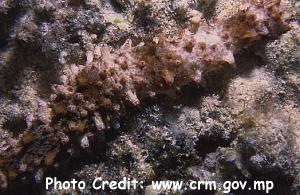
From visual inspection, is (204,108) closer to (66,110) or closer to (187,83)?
(187,83)

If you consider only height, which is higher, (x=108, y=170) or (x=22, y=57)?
(x=22, y=57)

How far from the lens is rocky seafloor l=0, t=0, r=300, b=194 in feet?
10.00

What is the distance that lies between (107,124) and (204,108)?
0.85m

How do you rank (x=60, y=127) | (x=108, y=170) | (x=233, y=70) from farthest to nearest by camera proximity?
1. (x=233, y=70)
2. (x=108, y=170)
3. (x=60, y=127)

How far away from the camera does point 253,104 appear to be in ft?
10.8

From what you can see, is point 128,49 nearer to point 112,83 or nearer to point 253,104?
point 112,83

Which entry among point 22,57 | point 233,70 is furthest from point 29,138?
point 233,70

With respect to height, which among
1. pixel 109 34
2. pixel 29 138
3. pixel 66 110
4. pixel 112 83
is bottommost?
pixel 29 138

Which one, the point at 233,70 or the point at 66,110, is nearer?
the point at 66,110

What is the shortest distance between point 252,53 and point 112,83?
134cm

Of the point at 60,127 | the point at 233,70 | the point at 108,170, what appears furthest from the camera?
the point at 233,70

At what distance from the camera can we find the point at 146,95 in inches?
126

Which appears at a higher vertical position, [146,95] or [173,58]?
[173,58]

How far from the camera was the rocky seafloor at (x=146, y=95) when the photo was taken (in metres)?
3.05
